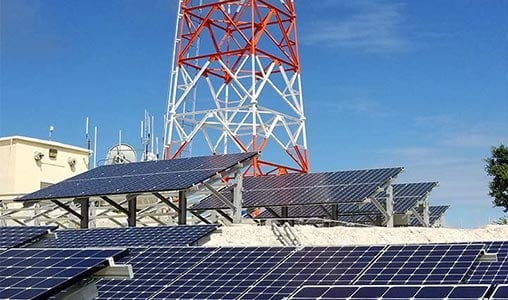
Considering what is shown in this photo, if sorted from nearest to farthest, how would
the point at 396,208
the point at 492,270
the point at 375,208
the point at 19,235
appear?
the point at 492,270 → the point at 19,235 → the point at 396,208 → the point at 375,208

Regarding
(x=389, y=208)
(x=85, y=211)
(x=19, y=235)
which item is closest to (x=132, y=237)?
(x=19, y=235)

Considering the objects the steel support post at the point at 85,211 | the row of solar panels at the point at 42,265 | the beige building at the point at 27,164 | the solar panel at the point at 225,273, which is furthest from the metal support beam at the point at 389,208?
the beige building at the point at 27,164

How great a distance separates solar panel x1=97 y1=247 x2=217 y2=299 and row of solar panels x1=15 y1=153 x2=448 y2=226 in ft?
34.4

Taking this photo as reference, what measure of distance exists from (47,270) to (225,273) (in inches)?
174

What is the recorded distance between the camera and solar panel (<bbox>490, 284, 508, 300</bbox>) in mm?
8070

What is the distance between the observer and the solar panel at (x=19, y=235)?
15.1 metres

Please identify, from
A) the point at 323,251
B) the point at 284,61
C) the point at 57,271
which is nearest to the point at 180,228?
the point at 323,251

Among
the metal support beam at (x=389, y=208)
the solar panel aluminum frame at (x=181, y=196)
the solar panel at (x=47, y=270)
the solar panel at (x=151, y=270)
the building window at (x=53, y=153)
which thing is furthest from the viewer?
the building window at (x=53, y=153)

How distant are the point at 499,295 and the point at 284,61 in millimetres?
34214

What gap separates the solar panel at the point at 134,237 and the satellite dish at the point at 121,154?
2817 centimetres

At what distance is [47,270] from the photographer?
376 inches

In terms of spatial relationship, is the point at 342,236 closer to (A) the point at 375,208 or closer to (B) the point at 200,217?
(B) the point at 200,217

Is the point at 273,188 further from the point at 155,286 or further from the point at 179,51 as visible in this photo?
the point at 155,286

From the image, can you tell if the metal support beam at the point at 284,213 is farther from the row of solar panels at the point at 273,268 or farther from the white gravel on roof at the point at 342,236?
the row of solar panels at the point at 273,268
